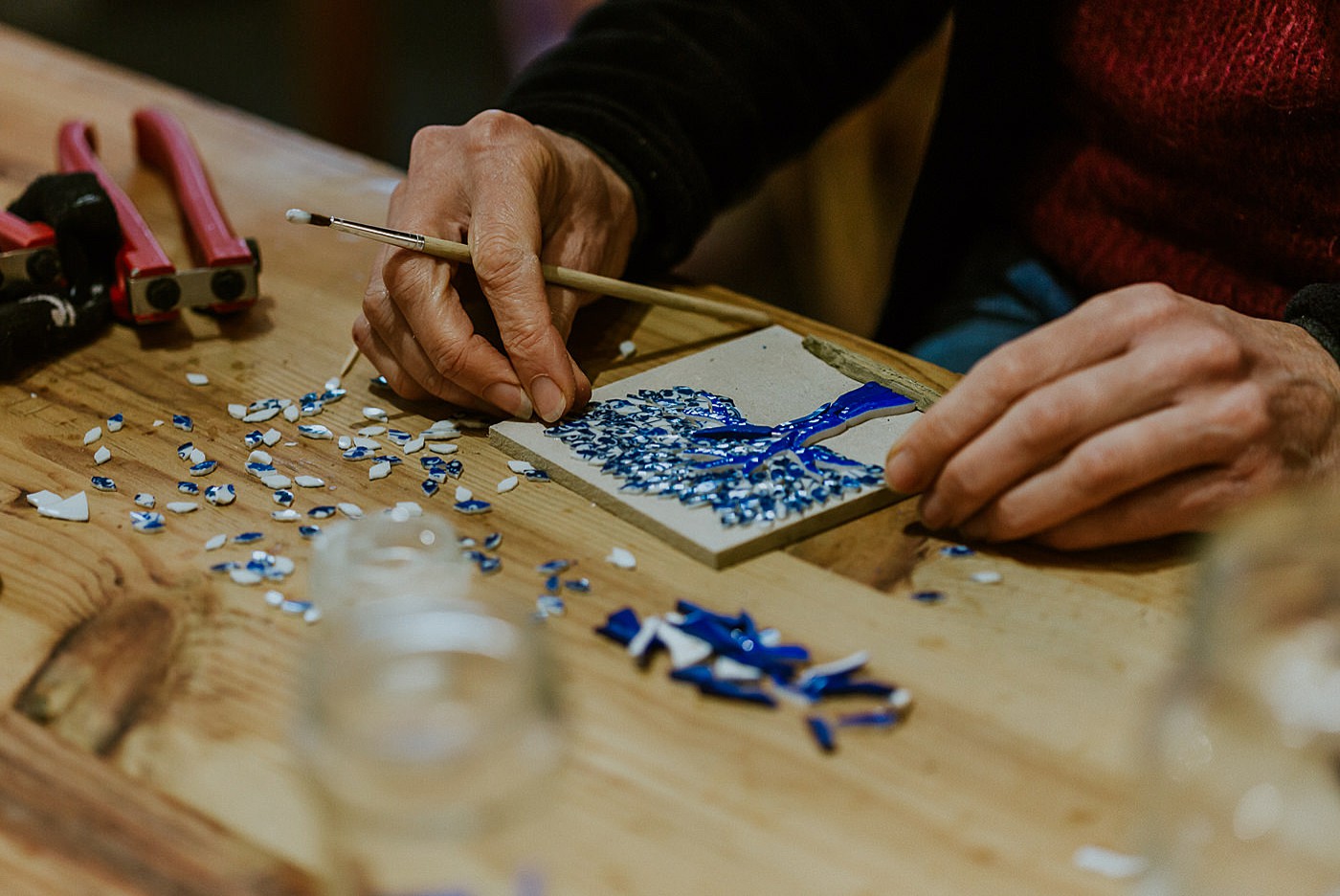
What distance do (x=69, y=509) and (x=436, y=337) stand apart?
303 millimetres

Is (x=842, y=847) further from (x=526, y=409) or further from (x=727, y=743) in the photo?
(x=526, y=409)

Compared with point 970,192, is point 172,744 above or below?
below

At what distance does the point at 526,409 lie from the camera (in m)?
1.06

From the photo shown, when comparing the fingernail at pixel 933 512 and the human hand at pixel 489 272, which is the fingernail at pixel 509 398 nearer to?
the human hand at pixel 489 272

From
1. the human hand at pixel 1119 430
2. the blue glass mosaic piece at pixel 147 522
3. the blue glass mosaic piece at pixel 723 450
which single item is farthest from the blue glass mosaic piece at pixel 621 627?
the blue glass mosaic piece at pixel 147 522

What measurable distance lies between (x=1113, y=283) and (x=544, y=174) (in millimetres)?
575

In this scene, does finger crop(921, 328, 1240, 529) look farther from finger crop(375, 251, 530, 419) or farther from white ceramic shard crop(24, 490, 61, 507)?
white ceramic shard crop(24, 490, 61, 507)

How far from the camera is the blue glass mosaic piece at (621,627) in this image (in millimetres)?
807

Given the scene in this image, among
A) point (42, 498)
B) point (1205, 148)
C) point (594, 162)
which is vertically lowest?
point (42, 498)

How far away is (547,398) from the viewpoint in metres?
1.05

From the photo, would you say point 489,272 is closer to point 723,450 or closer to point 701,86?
point 723,450

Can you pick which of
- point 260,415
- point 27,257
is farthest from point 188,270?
point 260,415

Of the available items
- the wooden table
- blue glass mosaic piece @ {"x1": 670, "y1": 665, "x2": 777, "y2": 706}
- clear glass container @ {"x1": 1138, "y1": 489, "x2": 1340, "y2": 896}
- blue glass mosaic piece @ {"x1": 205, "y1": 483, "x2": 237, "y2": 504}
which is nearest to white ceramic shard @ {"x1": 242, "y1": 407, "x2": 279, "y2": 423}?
the wooden table

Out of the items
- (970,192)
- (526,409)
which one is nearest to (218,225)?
(526,409)
